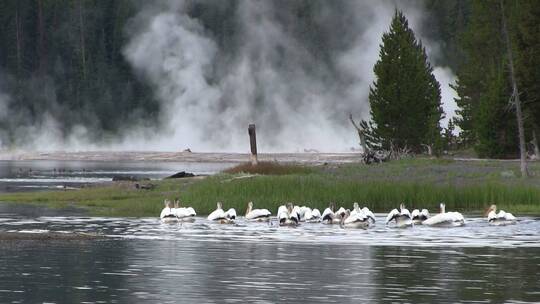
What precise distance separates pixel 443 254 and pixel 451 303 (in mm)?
8784

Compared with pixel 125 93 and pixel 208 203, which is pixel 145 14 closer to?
pixel 125 93

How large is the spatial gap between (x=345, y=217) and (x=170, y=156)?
2976 inches

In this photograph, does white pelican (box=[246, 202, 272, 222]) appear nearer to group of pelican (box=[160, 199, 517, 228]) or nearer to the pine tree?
group of pelican (box=[160, 199, 517, 228])

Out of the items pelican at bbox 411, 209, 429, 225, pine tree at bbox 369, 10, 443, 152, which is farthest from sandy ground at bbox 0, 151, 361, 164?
pelican at bbox 411, 209, 429, 225

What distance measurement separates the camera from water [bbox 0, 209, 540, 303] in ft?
79.2

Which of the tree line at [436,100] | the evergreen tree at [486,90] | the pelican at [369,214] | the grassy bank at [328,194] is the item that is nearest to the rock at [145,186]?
the grassy bank at [328,194]

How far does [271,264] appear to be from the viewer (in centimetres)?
2928

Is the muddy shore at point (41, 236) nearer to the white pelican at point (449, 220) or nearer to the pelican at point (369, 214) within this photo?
the pelican at point (369, 214)

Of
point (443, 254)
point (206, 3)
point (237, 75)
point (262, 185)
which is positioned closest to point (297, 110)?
point (237, 75)

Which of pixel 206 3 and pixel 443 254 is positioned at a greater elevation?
pixel 206 3

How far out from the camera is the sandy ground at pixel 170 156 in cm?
10275

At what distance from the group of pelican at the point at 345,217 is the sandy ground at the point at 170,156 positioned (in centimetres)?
5394

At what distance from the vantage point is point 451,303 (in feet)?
75.5

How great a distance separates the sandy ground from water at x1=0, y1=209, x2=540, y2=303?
193ft
